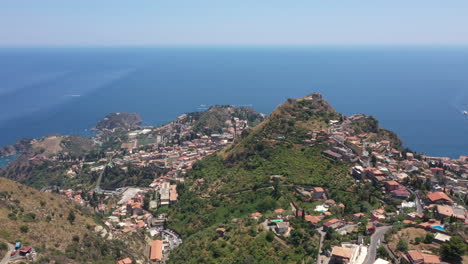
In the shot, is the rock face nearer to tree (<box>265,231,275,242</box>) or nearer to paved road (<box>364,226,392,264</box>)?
tree (<box>265,231,275,242</box>)

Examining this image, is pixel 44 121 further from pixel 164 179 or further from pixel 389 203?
pixel 389 203

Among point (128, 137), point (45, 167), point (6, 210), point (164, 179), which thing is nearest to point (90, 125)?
point (128, 137)

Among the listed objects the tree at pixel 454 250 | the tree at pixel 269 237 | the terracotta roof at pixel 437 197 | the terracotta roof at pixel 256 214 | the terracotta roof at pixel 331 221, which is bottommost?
the terracotta roof at pixel 256 214

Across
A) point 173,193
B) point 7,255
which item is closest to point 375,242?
point 7,255

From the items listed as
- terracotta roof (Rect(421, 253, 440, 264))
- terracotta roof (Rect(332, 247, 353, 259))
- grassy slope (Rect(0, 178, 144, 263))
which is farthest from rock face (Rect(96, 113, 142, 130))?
terracotta roof (Rect(421, 253, 440, 264))

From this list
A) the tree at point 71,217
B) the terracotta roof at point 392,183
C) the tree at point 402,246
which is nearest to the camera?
the tree at point 402,246

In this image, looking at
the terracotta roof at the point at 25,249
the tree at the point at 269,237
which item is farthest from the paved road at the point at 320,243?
the terracotta roof at the point at 25,249

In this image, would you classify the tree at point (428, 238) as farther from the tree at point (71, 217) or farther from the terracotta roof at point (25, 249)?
the tree at point (71, 217)
